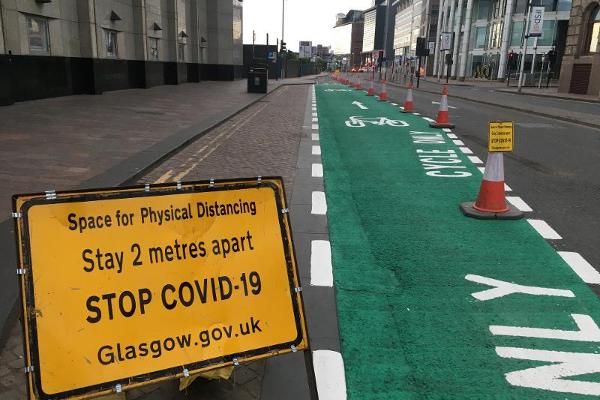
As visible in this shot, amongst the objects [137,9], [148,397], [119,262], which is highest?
[137,9]

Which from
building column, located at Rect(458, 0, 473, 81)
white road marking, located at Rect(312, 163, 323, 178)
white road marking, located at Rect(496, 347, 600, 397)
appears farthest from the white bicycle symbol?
building column, located at Rect(458, 0, 473, 81)

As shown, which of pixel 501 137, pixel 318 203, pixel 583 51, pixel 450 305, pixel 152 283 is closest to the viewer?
pixel 152 283

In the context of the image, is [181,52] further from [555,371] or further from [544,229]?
[555,371]

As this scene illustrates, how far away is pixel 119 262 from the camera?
7.09ft

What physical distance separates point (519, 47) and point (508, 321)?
6411cm

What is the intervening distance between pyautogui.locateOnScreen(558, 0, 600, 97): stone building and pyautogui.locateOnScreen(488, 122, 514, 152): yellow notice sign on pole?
30.1 meters

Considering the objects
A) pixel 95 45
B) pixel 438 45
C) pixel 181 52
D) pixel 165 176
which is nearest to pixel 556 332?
pixel 165 176

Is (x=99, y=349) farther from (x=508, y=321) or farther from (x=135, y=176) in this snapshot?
(x=135, y=176)

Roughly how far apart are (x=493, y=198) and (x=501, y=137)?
2.23 feet

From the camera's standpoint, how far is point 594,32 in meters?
31.9

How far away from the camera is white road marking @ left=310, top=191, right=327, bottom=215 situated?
5.54 meters

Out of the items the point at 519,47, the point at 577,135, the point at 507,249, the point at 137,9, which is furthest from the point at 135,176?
the point at 519,47

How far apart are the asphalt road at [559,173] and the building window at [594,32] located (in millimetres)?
21073

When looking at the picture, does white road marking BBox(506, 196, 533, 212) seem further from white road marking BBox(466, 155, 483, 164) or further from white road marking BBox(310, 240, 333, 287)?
white road marking BBox(310, 240, 333, 287)
